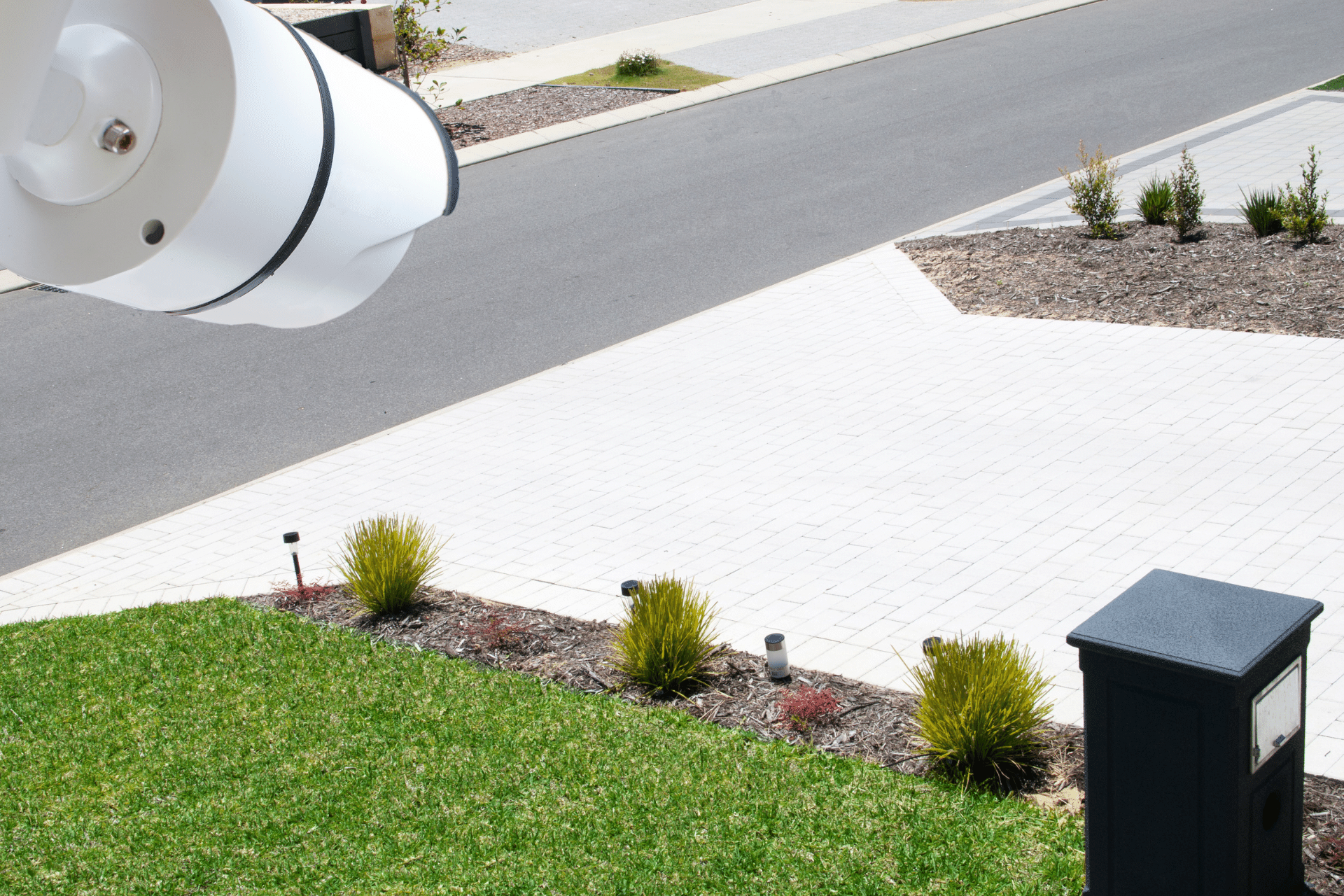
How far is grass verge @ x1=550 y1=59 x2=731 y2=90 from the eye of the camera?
21.3 m

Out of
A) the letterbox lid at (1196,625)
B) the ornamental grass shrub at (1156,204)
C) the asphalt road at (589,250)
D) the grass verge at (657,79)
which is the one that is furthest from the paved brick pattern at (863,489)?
the grass verge at (657,79)

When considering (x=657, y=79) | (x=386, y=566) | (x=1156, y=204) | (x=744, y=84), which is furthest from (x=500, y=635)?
(x=657, y=79)

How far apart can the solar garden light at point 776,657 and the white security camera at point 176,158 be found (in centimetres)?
441

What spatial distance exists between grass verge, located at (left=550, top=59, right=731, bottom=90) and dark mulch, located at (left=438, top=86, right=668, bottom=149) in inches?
14.0

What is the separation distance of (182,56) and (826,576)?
18.9ft

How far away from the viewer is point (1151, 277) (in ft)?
35.9

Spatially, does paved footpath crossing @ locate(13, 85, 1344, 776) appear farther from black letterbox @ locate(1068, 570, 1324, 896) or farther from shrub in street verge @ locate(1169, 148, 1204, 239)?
shrub in street verge @ locate(1169, 148, 1204, 239)

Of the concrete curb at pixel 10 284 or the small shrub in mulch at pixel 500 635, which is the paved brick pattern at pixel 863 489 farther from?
the concrete curb at pixel 10 284

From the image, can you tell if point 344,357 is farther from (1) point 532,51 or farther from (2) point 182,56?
(1) point 532,51

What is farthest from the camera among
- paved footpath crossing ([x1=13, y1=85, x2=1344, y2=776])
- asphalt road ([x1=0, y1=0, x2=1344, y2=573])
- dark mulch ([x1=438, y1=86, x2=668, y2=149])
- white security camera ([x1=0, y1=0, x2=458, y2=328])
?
dark mulch ([x1=438, y1=86, x2=668, y2=149])

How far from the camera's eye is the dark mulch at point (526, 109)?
63.2ft

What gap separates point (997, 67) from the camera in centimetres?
2059

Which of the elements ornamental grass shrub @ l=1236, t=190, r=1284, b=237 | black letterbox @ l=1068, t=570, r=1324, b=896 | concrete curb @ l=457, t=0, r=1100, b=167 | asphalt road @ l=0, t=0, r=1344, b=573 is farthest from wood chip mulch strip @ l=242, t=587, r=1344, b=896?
concrete curb @ l=457, t=0, r=1100, b=167

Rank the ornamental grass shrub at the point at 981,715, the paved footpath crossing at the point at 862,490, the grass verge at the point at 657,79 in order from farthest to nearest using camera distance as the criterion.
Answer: the grass verge at the point at 657,79 → the paved footpath crossing at the point at 862,490 → the ornamental grass shrub at the point at 981,715
